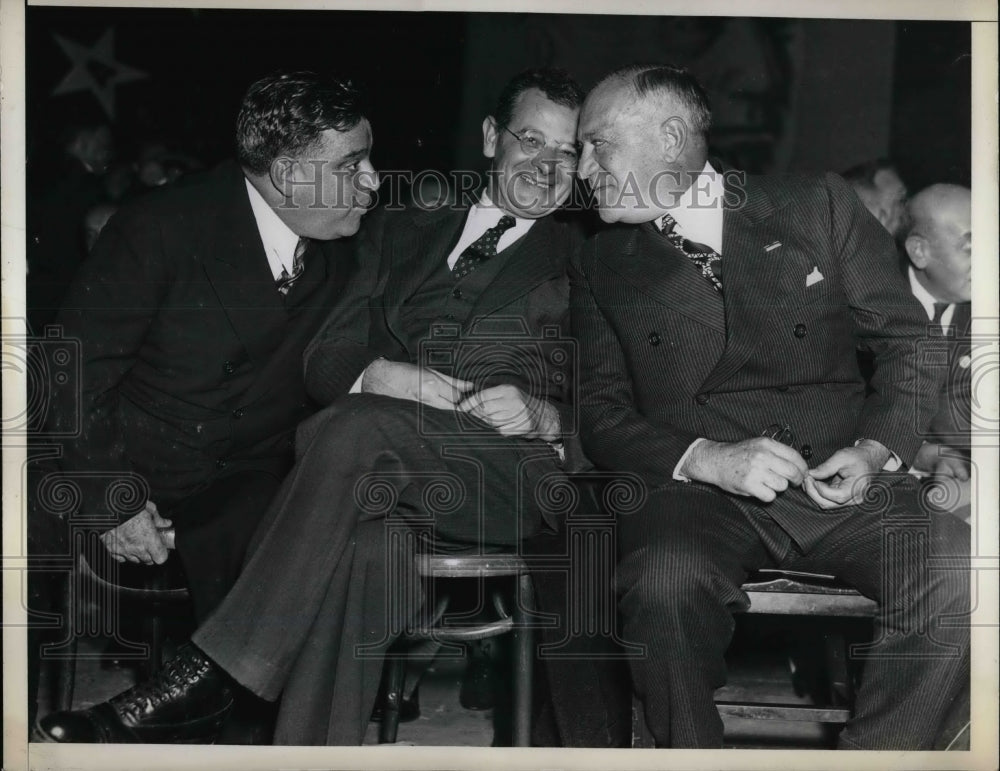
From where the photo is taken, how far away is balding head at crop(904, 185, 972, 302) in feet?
10.2

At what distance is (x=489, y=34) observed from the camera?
3.14m

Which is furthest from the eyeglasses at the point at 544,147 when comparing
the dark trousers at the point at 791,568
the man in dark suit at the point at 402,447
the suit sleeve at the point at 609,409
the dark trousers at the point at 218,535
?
the dark trousers at the point at 218,535

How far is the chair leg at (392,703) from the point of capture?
10.1 ft

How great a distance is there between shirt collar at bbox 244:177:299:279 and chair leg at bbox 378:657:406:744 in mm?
1120

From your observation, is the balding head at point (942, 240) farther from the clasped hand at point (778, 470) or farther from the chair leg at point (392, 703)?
the chair leg at point (392, 703)

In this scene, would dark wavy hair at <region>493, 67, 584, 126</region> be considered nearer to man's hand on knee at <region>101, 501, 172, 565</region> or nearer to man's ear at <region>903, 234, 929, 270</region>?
man's ear at <region>903, 234, 929, 270</region>

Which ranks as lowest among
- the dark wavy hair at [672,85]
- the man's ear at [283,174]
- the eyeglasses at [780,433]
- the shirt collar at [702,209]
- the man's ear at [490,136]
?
the eyeglasses at [780,433]

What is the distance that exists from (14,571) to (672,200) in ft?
6.54

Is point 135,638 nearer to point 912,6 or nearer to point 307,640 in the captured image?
point 307,640

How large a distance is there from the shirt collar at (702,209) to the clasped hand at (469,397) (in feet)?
1.92

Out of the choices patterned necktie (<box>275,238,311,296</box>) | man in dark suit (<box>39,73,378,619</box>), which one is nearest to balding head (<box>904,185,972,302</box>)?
man in dark suit (<box>39,73,378,619</box>)

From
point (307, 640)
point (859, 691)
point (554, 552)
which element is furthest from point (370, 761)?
point (859, 691)

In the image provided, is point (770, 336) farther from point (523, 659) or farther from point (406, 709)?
point (406, 709)

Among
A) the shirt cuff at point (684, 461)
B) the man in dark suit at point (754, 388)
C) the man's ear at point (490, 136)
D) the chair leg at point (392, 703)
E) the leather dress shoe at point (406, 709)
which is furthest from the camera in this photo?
the leather dress shoe at point (406, 709)
